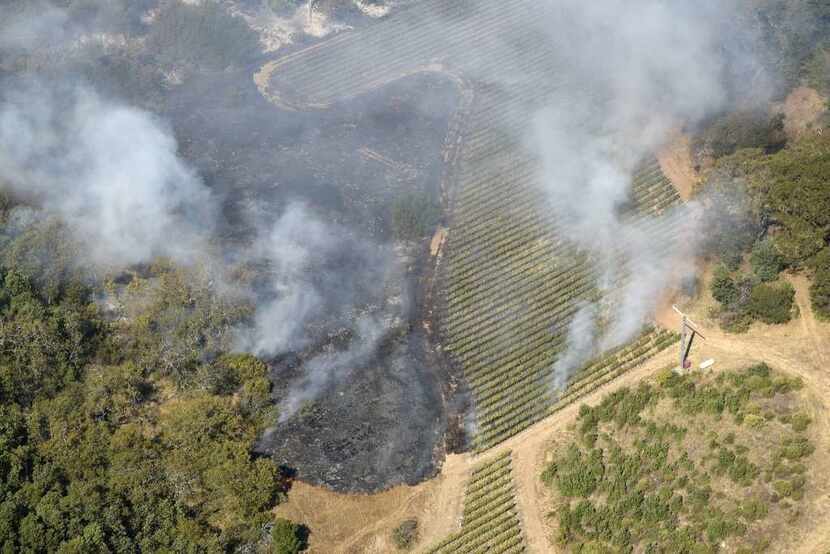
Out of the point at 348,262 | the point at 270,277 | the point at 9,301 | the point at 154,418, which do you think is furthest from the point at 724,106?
the point at 9,301

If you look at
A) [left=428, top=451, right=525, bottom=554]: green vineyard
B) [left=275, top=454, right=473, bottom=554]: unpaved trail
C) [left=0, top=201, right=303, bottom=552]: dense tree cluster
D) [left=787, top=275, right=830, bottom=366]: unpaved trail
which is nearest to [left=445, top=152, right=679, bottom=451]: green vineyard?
[left=428, top=451, right=525, bottom=554]: green vineyard

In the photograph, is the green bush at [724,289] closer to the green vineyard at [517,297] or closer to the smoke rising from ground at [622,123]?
the smoke rising from ground at [622,123]

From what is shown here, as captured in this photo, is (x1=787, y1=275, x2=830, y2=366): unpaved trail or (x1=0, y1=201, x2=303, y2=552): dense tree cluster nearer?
(x1=0, y1=201, x2=303, y2=552): dense tree cluster

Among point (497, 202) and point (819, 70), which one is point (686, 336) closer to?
point (497, 202)

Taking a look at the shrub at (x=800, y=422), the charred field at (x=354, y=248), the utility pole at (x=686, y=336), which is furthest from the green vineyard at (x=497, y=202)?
the shrub at (x=800, y=422)

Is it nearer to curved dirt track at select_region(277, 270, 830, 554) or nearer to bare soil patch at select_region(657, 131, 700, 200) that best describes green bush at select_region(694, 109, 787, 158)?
bare soil patch at select_region(657, 131, 700, 200)
